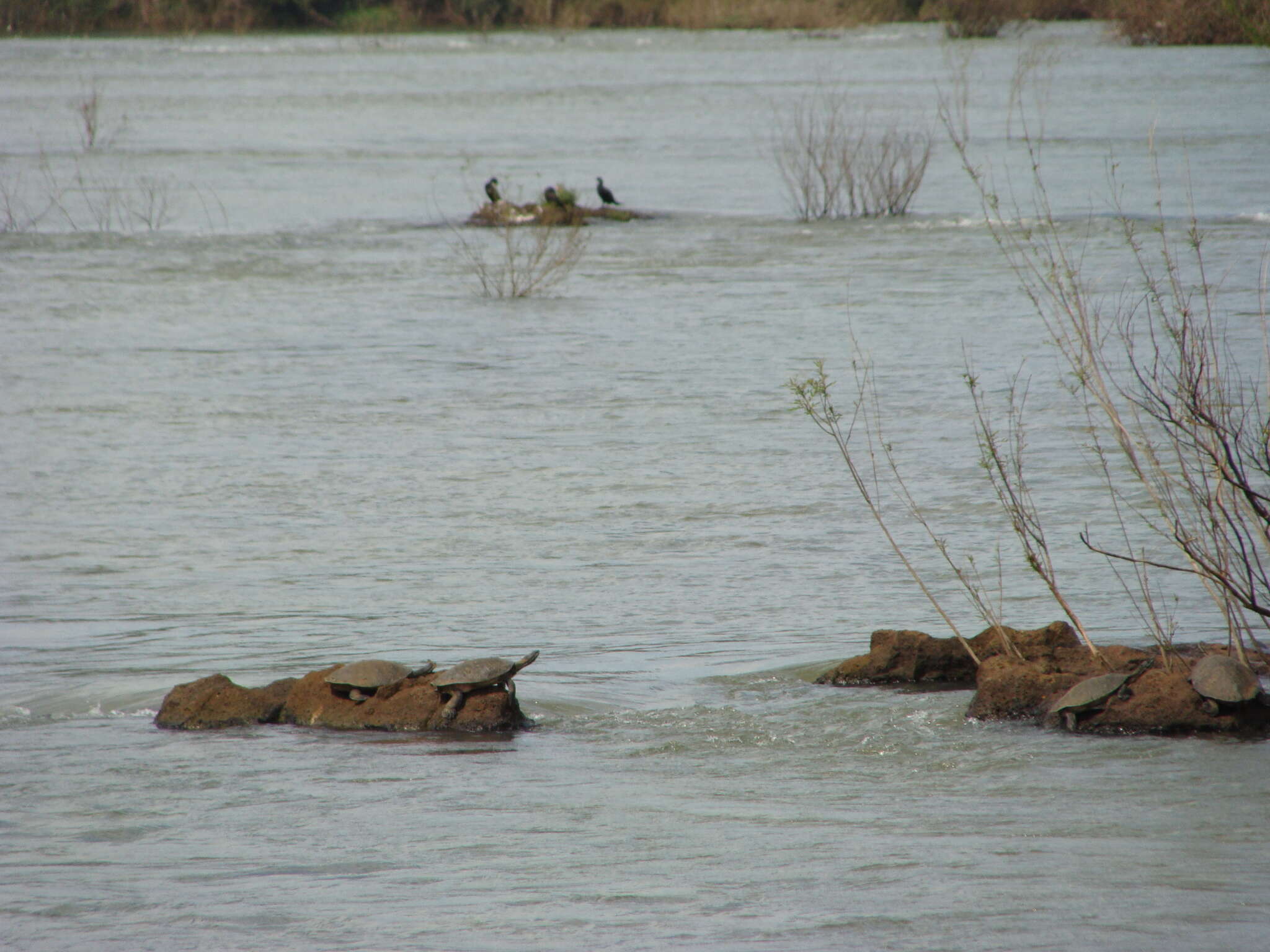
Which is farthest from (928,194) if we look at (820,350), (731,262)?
(820,350)

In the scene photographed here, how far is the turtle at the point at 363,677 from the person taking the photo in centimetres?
618

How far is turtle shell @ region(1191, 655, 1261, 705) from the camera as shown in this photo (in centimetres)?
581

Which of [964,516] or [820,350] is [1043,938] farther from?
[820,350]

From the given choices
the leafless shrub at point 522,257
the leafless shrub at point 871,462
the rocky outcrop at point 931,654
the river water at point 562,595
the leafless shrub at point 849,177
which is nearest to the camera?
the river water at point 562,595

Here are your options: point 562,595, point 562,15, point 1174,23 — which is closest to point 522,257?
point 562,595

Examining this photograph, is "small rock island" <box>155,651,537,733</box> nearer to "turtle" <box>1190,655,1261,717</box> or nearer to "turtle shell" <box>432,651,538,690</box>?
"turtle shell" <box>432,651,538,690</box>

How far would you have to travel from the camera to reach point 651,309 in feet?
57.1

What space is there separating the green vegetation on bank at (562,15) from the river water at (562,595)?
2941 cm

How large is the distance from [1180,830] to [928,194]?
21.8 metres

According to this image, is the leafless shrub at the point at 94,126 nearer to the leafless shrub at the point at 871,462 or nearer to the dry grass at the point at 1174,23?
the leafless shrub at the point at 871,462

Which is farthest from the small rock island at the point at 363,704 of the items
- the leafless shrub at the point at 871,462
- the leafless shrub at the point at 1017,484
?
the leafless shrub at the point at 1017,484

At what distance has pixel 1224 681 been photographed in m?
5.83

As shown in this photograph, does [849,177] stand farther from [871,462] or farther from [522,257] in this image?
[871,462]

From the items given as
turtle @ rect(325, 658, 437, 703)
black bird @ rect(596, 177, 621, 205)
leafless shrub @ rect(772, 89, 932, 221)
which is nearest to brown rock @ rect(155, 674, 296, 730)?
turtle @ rect(325, 658, 437, 703)
